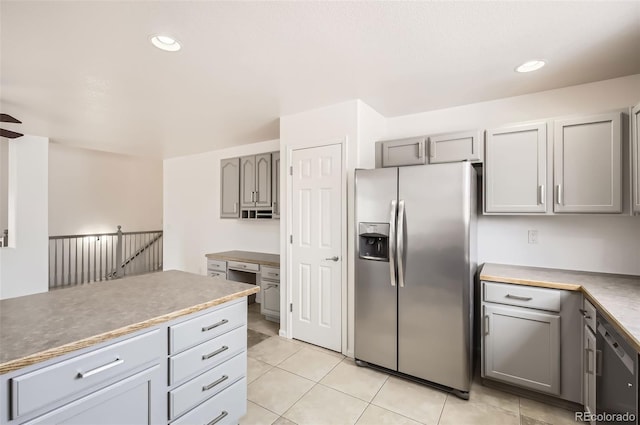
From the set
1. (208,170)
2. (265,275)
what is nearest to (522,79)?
(265,275)

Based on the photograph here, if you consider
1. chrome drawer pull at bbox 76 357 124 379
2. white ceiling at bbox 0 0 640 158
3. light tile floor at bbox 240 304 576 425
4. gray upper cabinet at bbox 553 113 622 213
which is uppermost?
white ceiling at bbox 0 0 640 158

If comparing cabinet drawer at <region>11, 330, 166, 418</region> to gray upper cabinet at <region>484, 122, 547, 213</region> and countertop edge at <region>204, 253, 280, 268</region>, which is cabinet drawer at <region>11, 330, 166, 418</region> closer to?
countertop edge at <region>204, 253, 280, 268</region>

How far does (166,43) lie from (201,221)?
3.96 metres

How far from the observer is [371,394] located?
2289mm

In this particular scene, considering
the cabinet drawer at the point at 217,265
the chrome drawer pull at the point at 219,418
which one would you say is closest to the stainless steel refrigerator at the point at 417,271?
the chrome drawer pull at the point at 219,418

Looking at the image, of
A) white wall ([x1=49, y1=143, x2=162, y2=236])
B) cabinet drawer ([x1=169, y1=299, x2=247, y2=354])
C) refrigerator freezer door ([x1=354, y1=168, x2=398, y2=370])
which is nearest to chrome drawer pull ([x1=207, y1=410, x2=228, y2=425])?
cabinet drawer ([x1=169, y1=299, x2=247, y2=354])

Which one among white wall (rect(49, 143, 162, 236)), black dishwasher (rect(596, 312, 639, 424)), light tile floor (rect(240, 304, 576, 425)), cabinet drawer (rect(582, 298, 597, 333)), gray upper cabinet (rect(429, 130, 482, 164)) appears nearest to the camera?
black dishwasher (rect(596, 312, 639, 424))

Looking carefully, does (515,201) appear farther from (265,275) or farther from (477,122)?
(265,275)

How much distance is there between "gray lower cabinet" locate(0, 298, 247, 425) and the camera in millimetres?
1047

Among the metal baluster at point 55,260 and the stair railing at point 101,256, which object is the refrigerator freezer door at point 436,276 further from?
the metal baluster at point 55,260

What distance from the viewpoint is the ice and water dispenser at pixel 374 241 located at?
2.56 m

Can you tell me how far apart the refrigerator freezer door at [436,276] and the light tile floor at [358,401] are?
0.18 meters

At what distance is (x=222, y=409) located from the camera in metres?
1.75

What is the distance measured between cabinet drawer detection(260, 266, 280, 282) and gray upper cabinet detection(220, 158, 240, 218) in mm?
1127
